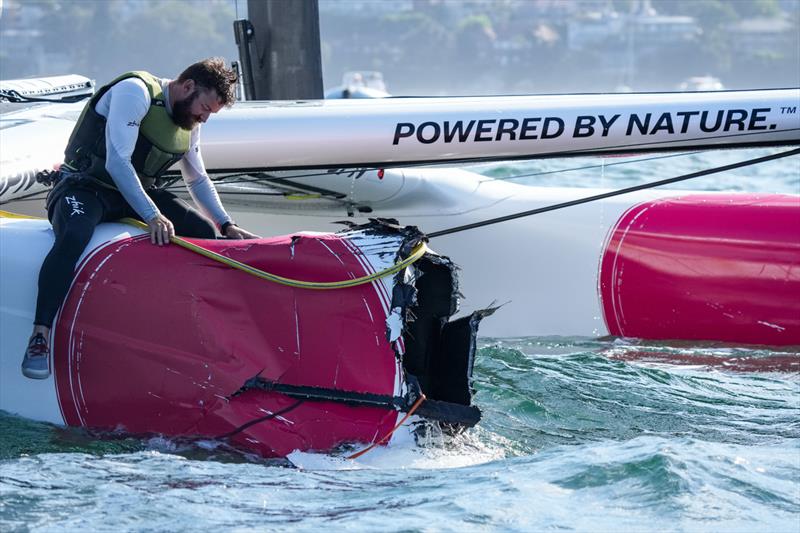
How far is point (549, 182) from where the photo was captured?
11.4 m

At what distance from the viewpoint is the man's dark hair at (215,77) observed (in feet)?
10.4

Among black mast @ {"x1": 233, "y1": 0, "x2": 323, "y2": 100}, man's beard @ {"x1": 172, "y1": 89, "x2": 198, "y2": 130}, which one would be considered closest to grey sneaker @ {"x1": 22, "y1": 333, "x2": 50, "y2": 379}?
man's beard @ {"x1": 172, "y1": 89, "x2": 198, "y2": 130}

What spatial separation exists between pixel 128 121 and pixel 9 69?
27.6 m

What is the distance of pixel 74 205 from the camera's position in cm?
330

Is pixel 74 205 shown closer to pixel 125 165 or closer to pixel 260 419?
pixel 125 165

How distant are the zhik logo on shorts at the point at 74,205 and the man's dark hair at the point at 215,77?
0.49 metres

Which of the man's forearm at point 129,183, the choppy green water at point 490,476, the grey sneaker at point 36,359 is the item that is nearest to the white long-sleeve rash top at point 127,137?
the man's forearm at point 129,183

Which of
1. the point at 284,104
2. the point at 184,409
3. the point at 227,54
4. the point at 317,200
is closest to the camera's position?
the point at 184,409

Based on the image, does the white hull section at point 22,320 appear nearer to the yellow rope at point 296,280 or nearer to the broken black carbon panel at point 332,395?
the yellow rope at point 296,280

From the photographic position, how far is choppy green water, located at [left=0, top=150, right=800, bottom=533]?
8.59 feet

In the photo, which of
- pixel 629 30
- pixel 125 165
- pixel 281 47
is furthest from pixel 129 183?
pixel 629 30

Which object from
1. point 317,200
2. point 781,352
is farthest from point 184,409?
point 781,352

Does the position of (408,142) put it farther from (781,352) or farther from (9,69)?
(9,69)

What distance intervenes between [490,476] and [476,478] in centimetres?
4
